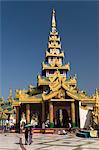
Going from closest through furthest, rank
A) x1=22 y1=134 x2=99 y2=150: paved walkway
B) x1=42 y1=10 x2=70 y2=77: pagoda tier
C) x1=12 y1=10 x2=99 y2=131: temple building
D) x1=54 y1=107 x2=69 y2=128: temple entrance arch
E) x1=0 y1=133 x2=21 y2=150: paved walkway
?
x1=22 y1=134 x2=99 y2=150: paved walkway < x1=0 y1=133 x2=21 y2=150: paved walkway < x1=12 y1=10 x2=99 y2=131: temple building < x1=54 y1=107 x2=69 y2=128: temple entrance arch < x1=42 y1=10 x2=70 y2=77: pagoda tier

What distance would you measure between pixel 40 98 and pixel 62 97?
2.79 metres

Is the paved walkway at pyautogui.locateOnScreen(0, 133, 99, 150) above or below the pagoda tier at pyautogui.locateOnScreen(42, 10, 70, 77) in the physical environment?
below

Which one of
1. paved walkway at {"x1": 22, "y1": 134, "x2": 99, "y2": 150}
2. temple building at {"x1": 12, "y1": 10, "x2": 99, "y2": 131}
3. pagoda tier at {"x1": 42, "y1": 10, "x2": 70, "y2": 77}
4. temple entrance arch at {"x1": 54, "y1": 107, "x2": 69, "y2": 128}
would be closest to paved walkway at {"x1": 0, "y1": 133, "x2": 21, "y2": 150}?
paved walkway at {"x1": 22, "y1": 134, "x2": 99, "y2": 150}

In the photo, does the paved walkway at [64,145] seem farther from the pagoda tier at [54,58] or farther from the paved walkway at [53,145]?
the pagoda tier at [54,58]

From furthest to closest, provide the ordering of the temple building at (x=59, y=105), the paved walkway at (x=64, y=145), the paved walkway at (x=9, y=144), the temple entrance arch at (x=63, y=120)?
the temple entrance arch at (x=63, y=120)
the temple building at (x=59, y=105)
the paved walkway at (x=9, y=144)
the paved walkway at (x=64, y=145)

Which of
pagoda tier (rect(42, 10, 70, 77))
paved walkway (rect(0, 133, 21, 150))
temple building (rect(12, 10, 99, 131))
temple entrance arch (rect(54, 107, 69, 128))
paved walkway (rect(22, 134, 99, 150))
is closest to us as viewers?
paved walkway (rect(22, 134, 99, 150))

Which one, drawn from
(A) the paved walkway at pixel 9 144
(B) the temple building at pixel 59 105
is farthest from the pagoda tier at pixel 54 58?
(A) the paved walkway at pixel 9 144

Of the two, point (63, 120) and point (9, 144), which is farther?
point (63, 120)

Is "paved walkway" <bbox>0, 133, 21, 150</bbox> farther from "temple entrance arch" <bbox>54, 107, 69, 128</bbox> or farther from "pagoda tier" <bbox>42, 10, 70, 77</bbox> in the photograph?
"pagoda tier" <bbox>42, 10, 70, 77</bbox>

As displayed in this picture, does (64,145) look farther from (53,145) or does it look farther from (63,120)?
(63,120)

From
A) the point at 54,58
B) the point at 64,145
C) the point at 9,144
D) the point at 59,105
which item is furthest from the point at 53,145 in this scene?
the point at 54,58

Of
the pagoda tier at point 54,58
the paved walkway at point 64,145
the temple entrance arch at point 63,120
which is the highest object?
the pagoda tier at point 54,58

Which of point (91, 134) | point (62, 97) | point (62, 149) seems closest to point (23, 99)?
point (62, 97)

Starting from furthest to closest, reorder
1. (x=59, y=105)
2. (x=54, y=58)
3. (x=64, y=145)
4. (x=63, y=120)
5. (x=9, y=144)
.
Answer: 1. (x=54, y=58)
2. (x=63, y=120)
3. (x=59, y=105)
4. (x=9, y=144)
5. (x=64, y=145)
